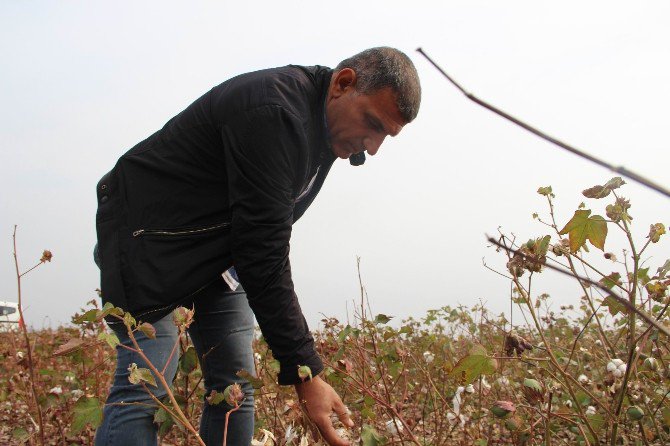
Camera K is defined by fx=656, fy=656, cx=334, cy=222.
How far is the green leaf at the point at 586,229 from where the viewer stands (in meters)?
1.57

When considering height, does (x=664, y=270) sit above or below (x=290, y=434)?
above

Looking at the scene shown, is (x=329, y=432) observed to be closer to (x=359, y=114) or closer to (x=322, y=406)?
(x=322, y=406)

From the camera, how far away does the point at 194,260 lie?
1798 mm

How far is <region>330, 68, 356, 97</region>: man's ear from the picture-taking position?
185 centimetres

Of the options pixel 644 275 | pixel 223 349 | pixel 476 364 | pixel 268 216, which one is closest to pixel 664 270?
pixel 644 275

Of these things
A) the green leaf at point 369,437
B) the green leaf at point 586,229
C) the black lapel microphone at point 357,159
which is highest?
the black lapel microphone at point 357,159

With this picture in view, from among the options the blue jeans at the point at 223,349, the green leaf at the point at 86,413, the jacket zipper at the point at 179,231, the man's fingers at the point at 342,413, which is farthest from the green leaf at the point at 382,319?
the green leaf at the point at 86,413

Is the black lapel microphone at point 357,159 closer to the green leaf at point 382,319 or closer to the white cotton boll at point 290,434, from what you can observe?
the green leaf at point 382,319

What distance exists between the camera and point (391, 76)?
181 cm

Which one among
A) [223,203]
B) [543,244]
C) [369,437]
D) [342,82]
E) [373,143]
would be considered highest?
[342,82]

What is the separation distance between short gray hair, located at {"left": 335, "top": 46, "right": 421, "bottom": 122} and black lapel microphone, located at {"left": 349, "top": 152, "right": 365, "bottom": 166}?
0.35 meters

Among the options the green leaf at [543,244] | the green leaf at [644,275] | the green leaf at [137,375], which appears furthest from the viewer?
the green leaf at [644,275]

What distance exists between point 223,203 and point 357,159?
1.89 feet

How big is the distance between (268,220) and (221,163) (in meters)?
0.28
